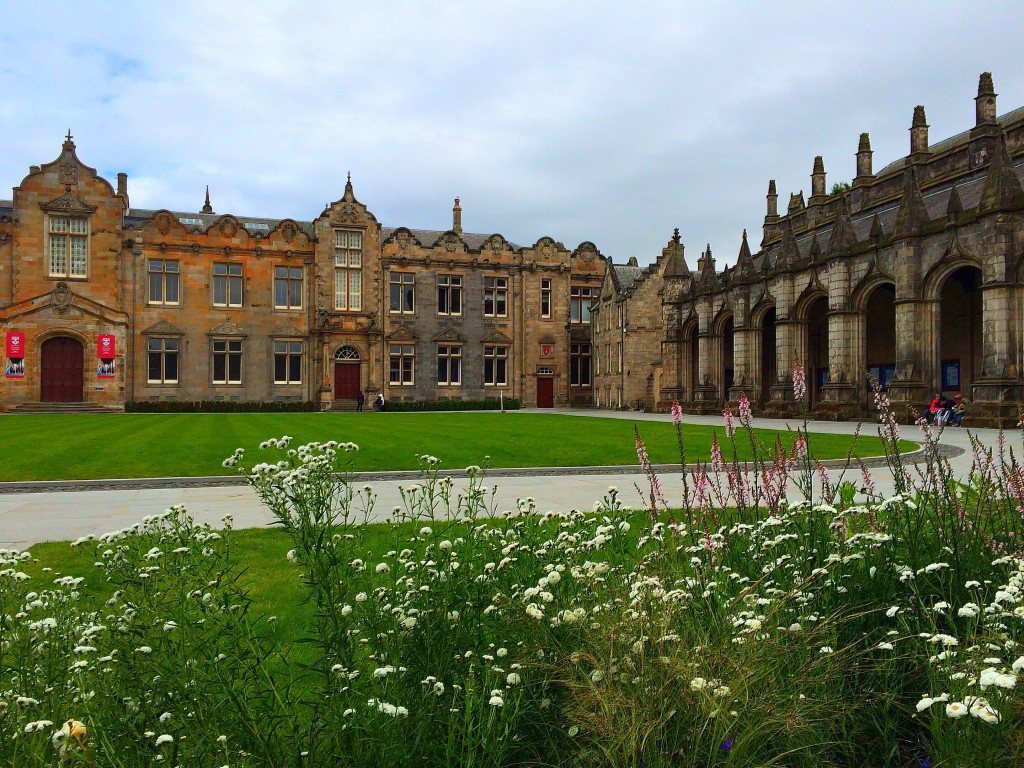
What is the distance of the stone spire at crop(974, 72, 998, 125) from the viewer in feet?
112

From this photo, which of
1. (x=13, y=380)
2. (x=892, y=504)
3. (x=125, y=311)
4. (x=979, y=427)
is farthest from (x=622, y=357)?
(x=892, y=504)

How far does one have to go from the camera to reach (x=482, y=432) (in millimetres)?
23750

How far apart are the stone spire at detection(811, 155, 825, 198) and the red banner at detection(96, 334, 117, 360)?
45540 mm

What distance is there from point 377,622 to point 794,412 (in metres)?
36.0

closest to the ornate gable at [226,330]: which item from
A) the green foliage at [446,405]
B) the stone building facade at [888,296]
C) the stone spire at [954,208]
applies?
the green foliage at [446,405]

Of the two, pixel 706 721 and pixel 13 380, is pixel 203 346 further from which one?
pixel 706 721

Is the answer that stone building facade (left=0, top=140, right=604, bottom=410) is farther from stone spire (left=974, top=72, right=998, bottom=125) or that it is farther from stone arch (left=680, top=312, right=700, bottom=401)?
stone spire (left=974, top=72, right=998, bottom=125)

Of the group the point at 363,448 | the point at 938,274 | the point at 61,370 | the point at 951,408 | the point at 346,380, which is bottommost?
the point at 363,448

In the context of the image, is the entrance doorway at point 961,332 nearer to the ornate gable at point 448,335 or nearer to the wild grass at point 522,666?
the ornate gable at point 448,335

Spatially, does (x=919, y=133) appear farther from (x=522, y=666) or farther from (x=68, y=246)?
(x=68, y=246)

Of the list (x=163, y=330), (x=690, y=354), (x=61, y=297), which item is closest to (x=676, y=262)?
(x=690, y=354)

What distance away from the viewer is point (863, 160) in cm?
4341

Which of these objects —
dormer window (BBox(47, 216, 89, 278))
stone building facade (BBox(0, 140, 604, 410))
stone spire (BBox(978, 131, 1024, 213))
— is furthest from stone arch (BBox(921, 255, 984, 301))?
dormer window (BBox(47, 216, 89, 278))

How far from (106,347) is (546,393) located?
1189 inches
